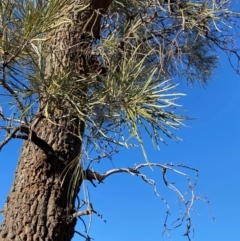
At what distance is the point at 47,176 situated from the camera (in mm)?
987

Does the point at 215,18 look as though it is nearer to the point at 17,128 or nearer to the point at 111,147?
the point at 111,147

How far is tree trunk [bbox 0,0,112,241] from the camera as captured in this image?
37.2 inches

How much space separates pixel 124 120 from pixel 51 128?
0.17 metres

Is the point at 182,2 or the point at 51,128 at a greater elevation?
the point at 182,2

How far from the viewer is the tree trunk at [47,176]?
944mm

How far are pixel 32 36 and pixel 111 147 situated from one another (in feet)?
1.01

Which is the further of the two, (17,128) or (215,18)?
(215,18)

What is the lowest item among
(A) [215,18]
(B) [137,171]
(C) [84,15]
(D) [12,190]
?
(D) [12,190]

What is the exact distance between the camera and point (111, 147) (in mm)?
982

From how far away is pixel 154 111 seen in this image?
3.09 feet

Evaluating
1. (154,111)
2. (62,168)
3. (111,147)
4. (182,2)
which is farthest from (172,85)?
(182,2)

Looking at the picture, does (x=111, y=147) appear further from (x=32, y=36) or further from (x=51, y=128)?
(x=32, y=36)

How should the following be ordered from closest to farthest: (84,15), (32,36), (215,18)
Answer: (32,36) < (84,15) < (215,18)

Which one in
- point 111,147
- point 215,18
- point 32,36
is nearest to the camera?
point 32,36
